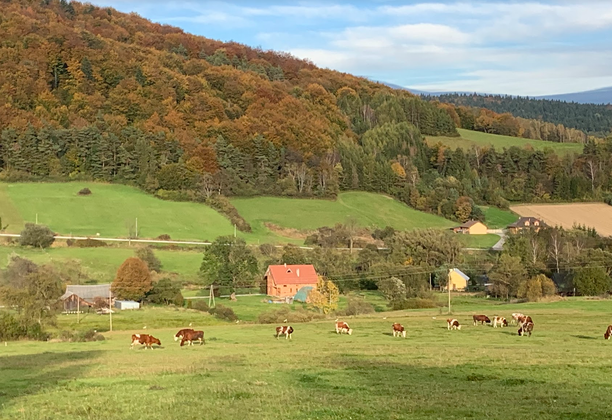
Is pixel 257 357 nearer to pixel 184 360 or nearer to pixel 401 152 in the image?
pixel 184 360

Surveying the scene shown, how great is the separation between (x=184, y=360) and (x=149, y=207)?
6506 centimetres

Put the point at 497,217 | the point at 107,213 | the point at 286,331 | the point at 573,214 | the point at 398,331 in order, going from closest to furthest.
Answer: the point at 398,331 → the point at 286,331 → the point at 107,213 → the point at 573,214 → the point at 497,217

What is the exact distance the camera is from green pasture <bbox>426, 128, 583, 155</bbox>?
131 metres

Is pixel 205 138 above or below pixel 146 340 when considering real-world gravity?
above

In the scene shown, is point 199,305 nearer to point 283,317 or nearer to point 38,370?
point 283,317

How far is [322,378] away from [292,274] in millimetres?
47505

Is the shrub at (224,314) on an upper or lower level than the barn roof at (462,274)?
lower

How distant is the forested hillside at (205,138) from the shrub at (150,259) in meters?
24.1

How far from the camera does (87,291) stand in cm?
5444

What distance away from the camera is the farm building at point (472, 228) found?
93.3 metres

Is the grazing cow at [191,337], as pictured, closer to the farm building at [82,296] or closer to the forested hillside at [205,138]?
the farm building at [82,296]

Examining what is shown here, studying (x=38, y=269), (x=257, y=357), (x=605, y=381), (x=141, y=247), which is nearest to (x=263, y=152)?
(x=141, y=247)

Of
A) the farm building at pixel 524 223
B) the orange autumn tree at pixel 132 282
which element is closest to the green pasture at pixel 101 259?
the orange autumn tree at pixel 132 282

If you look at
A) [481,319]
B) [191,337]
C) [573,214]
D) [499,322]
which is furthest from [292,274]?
[573,214]
